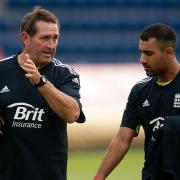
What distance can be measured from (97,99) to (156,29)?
830cm

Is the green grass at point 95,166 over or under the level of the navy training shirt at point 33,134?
under

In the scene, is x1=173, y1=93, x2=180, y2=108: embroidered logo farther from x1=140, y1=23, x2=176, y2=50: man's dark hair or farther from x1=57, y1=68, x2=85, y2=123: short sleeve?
x1=57, y1=68, x2=85, y2=123: short sleeve

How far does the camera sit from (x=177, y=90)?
588cm

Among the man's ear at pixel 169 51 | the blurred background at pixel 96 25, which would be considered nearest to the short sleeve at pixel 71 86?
the man's ear at pixel 169 51

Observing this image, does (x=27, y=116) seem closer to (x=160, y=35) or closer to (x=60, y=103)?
(x=60, y=103)

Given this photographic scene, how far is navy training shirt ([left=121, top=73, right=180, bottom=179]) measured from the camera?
230 inches

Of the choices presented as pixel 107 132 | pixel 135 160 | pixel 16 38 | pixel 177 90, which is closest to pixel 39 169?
pixel 177 90

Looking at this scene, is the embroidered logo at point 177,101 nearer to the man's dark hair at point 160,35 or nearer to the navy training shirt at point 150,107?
the navy training shirt at point 150,107

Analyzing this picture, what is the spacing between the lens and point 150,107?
233 inches

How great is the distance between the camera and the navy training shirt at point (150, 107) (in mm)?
5852

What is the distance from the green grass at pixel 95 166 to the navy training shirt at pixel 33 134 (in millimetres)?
5037

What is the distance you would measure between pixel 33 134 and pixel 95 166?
6245 mm

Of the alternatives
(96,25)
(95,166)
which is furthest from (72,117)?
Result: (96,25)

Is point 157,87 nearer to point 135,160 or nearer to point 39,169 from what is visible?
point 39,169
